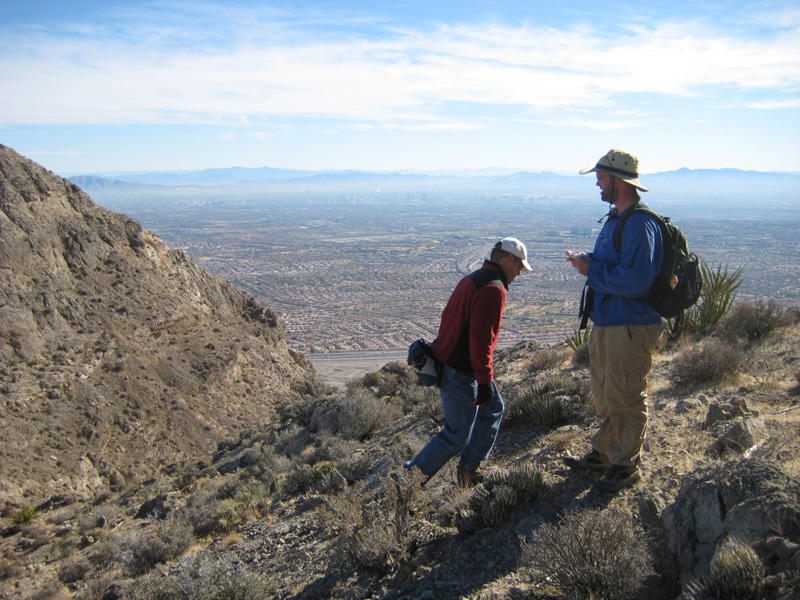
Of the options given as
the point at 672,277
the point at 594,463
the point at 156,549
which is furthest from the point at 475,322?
the point at 156,549

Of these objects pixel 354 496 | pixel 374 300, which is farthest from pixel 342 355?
pixel 354 496

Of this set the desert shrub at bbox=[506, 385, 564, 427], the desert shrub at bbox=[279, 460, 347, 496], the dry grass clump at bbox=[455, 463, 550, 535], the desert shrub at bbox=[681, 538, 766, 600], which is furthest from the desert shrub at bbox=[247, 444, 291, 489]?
the desert shrub at bbox=[681, 538, 766, 600]

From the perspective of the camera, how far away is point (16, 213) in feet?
54.5

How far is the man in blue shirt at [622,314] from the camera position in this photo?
11.6 ft

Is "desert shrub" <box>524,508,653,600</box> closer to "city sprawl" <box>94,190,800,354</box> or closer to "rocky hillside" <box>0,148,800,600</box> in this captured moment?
"rocky hillside" <box>0,148,800,600</box>

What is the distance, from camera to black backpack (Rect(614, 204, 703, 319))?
11.8 ft

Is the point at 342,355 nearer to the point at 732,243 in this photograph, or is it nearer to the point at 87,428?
the point at 87,428

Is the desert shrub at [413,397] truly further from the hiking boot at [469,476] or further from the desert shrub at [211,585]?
the desert shrub at [211,585]

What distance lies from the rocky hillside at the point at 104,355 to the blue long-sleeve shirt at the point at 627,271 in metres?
12.2

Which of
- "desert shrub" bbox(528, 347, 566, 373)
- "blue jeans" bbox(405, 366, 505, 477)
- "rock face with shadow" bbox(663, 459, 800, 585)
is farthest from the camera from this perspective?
"desert shrub" bbox(528, 347, 566, 373)

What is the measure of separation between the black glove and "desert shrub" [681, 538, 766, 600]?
170 centimetres

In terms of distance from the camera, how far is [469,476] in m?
4.46

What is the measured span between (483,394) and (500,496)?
2.37 ft

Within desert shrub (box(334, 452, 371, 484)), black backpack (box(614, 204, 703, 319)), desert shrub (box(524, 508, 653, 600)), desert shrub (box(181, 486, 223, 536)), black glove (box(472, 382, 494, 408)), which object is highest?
black backpack (box(614, 204, 703, 319))
